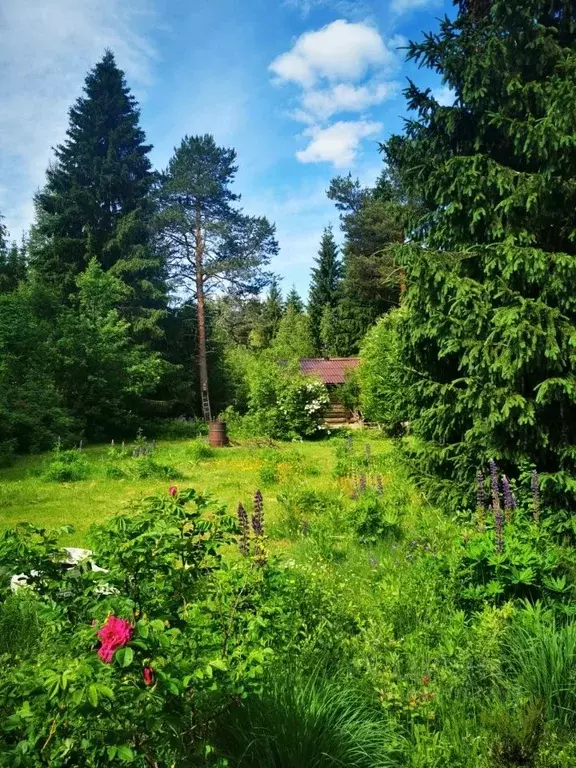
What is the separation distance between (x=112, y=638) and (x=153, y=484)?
873cm

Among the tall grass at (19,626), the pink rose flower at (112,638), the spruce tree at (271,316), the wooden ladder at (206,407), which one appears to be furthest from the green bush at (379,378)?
the spruce tree at (271,316)

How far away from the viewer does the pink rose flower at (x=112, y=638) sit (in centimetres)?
129

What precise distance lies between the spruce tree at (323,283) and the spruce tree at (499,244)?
101ft

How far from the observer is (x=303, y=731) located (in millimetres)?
2000

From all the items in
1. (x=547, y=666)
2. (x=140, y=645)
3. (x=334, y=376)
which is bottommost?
(x=547, y=666)

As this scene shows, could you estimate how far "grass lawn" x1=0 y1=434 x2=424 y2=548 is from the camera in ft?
24.3

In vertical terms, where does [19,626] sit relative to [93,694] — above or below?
below

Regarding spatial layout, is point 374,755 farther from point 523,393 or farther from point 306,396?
point 306,396

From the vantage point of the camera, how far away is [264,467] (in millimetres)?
9625

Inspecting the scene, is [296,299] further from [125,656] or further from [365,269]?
[125,656]

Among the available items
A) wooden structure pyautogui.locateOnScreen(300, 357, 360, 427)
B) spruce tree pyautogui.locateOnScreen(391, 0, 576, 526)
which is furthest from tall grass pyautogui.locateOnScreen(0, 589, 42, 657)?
wooden structure pyautogui.locateOnScreen(300, 357, 360, 427)

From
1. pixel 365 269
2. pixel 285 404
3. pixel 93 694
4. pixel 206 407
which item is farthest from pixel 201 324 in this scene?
pixel 93 694

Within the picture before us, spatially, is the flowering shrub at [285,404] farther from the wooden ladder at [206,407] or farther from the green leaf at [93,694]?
the green leaf at [93,694]

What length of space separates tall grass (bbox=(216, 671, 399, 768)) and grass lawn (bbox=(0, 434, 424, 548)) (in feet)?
11.2
